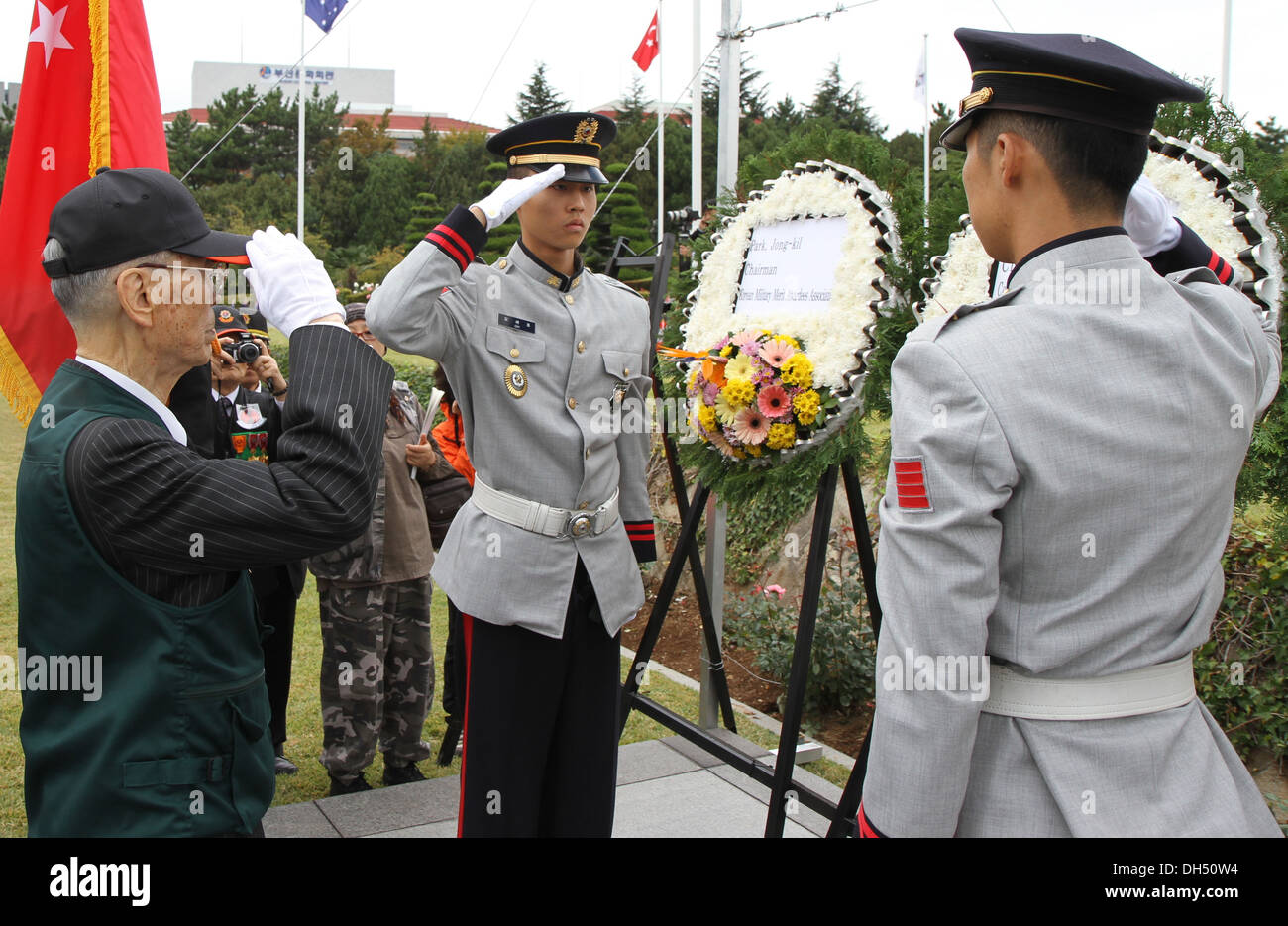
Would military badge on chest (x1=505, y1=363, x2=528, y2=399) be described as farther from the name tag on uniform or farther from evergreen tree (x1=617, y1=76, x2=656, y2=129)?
evergreen tree (x1=617, y1=76, x2=656, y2=129)

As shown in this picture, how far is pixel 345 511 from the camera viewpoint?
5.55 ft

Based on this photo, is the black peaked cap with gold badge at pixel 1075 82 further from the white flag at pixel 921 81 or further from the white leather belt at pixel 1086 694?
the white flag at pixel 921 81

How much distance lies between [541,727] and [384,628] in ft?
5.08

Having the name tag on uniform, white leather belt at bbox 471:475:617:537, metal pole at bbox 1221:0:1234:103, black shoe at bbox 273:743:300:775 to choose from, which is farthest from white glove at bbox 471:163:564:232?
metal pole at bbox 1221:0:1234:103

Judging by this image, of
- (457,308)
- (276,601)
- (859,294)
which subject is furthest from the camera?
(276,601)

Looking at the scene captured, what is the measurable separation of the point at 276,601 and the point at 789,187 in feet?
8.64

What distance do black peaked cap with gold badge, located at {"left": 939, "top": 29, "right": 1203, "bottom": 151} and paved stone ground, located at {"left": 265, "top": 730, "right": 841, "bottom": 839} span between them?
2743mm

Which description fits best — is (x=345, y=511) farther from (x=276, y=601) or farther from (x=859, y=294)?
(x=276, y=601)

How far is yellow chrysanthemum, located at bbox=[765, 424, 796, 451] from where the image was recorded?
307 centimetres

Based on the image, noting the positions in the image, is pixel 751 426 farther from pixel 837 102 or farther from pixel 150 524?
pixel 837 102

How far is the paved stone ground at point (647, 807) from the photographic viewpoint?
11.9ft

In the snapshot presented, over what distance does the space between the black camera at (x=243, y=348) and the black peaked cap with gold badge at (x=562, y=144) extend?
1.73 meters

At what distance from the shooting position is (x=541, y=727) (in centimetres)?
282

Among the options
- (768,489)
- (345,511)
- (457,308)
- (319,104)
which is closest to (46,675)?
(345,511)
